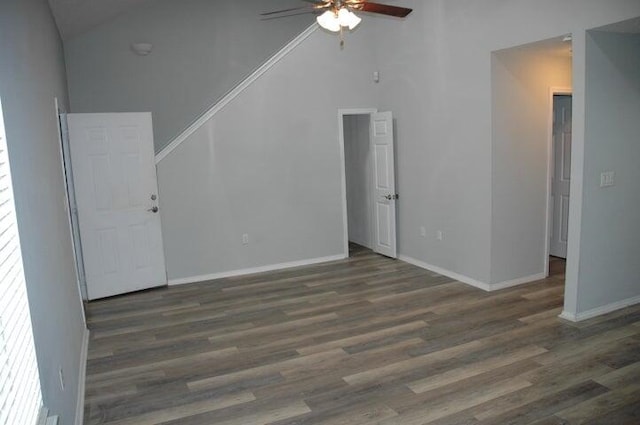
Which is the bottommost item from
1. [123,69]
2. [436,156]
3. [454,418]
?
[454,418]

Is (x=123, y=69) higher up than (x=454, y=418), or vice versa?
(x=123, y=69)

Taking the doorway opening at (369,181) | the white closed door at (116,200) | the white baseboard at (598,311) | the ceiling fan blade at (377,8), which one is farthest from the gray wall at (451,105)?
the white closed door at (116,200)

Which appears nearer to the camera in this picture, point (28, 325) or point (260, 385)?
point (28, 325)

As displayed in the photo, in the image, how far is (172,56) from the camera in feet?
22.0

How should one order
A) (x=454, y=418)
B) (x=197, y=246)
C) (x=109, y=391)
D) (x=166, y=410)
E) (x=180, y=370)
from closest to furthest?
(x=454, y=418) → (x=166, y=410) → (x=109, y=391) → (x=180, y=370) → (x=197, y=246)

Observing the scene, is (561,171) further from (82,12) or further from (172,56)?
(82,12)

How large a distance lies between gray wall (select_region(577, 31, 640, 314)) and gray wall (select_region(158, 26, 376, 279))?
299cm

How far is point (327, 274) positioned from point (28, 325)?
4.19m

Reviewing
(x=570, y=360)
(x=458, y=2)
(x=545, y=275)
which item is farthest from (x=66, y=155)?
(x=545, y=275)

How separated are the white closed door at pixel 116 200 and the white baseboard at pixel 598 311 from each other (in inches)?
166

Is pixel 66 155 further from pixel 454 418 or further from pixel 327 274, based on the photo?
pixel 454 418

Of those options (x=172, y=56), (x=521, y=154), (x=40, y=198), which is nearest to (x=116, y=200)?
(x=172, y=56)

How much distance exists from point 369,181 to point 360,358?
361 centimetres

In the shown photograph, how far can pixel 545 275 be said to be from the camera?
17.6 ft
